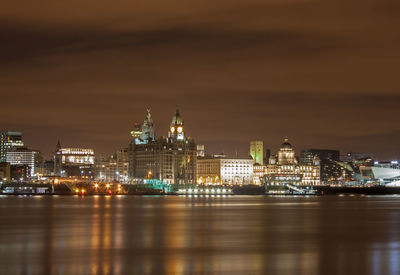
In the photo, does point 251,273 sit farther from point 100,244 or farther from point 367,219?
point 367,219

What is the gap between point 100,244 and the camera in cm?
5116

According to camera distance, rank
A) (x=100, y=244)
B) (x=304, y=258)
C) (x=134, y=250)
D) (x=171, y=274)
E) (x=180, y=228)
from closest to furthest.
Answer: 1. (x=171, y=274)
2. (x=304, y=258)
3. (x=134, y=250)
4. (x=100, y=244)
5. (x=180, y=228)

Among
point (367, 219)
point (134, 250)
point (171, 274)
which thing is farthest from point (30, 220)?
point (171, 274)

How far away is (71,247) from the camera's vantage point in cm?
4916

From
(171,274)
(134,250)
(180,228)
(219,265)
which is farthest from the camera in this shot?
(180,228)

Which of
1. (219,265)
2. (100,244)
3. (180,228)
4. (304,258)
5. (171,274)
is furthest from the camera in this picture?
(180,228)

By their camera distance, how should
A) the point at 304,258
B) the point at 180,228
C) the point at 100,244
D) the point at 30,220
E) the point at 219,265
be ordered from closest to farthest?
the point at 219,265 → the point at 304,258 → the point at 100,244 → the point at 180,228 → the point at 30,220

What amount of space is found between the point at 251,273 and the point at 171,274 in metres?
4.21

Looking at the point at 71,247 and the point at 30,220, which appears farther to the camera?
the point at 30,220

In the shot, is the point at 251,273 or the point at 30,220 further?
the point at 30,220

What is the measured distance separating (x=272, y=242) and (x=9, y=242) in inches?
757

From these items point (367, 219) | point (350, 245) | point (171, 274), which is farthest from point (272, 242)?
point (367, 219)

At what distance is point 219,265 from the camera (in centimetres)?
4084

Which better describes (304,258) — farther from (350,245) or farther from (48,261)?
(48,261)
